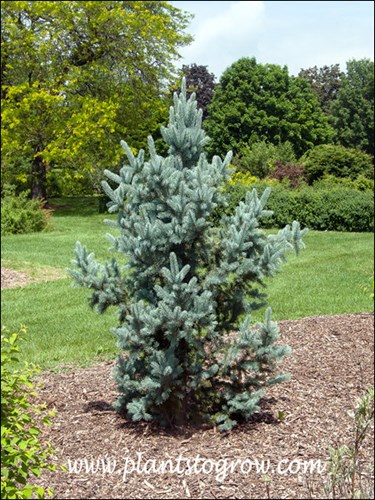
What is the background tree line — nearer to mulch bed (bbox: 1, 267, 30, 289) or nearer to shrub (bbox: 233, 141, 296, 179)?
shrub (bbox: 233, 141, 296, 179)

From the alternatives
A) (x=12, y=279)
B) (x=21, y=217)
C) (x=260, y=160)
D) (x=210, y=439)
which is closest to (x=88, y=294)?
(x=12, y=279)

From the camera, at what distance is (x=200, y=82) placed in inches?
994

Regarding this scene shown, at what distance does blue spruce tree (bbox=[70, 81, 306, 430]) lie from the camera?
4.01m

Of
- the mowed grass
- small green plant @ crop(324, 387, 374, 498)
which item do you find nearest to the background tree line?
the mowed grass

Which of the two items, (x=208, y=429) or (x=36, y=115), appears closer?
(x=208, y=429)

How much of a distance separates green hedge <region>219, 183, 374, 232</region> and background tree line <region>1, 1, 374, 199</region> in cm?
561

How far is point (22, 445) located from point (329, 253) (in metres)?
10.0

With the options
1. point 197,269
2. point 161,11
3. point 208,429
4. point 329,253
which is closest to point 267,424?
point 208,429

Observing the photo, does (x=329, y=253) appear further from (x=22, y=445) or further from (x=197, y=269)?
(x=22, y=445)

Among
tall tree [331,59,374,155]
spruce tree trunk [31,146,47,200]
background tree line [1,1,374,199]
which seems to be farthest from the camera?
tall tree [331,59,374,155]

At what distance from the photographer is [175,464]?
12.5 ft

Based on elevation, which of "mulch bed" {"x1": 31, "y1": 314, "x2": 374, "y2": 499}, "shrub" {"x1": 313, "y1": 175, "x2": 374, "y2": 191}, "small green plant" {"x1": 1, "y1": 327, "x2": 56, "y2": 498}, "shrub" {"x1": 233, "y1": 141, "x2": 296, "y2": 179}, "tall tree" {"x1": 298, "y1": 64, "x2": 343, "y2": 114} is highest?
"tall tree" {"x1": 298, "y1": 64, "x2": 343, "y2": 114}

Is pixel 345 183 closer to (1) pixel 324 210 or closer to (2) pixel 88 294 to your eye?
(1) pixel 324 210

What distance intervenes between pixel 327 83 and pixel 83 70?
1815 cm
